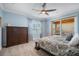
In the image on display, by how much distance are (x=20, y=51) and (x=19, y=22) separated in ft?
2.46

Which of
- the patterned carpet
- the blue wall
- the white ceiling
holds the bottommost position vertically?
the patterned carpet

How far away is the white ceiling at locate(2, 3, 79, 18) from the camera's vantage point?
2.06 meters

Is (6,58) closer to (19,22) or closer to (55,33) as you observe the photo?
(19,22)

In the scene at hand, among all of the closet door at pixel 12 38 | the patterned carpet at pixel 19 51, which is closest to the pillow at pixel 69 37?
the patterned carpet at pixel 19 51

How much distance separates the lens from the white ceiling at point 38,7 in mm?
2064

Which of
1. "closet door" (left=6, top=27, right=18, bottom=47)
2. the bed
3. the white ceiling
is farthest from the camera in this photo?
"closet door" (left=6, top=27, right=18, bottom=47)

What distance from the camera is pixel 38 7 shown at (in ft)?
7.22

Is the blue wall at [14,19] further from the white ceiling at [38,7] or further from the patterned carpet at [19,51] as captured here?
the patterned carpet at [19,51]

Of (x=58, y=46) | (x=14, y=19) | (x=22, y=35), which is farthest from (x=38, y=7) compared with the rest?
(x=58, y=46)

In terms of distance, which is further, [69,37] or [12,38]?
[12,38]

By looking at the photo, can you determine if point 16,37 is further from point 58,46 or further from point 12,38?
point 58,46

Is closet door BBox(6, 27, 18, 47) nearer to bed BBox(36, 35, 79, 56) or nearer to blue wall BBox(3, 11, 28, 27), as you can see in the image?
blue wall BBox(3, 11, 28, 27)

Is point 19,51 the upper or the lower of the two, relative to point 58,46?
lower

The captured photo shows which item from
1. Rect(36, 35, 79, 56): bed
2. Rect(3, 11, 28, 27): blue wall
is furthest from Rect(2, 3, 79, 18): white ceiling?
Rect(36, 35, 79, 56): bed
